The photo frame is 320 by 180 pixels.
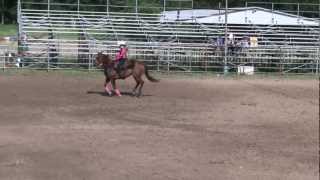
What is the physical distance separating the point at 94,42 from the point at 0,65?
15.2 feet

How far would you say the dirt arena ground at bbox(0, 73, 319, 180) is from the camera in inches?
375

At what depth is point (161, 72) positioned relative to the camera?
32.7m

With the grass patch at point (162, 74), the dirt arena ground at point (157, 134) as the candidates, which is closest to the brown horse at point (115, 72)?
the dirt arena ground at point (157, 134)

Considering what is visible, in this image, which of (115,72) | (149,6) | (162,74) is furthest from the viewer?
(149,6)

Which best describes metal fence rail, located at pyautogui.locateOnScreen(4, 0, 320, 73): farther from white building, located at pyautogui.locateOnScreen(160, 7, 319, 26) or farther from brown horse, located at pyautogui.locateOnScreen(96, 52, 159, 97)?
brown horse, located at pyautogui.locateOnScreen(96, 52, 159, 97)

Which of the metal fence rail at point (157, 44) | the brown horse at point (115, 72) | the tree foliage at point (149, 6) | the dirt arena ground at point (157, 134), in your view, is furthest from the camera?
the tree foliage at point (149, 6)

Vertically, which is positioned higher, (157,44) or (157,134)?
(157,44)

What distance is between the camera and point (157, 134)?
13.1 metres

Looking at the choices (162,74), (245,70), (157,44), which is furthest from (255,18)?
(162,74)

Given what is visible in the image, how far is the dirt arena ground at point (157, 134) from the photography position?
9516mm

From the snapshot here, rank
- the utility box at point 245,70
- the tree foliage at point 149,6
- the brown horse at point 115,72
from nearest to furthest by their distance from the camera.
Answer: the brown horse at point 115,72 < the utility box at point 245,70 < the tree foliage at point 149,6

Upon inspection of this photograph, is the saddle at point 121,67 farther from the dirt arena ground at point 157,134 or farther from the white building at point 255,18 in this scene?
the white building at point 255,18

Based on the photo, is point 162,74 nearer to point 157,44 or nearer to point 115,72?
point 157,44

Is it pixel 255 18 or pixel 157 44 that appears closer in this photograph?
pixel 157 44
